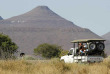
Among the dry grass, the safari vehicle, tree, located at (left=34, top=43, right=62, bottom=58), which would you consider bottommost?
tree, located at (left=34, top=43, right=62, bottom=58)

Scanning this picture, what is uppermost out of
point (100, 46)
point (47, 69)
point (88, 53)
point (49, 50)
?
point (100, 46)

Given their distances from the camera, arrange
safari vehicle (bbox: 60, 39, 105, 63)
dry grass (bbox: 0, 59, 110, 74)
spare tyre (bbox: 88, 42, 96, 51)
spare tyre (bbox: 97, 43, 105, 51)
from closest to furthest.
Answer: dry grass (bbox: 0, 59, 110, 74) → safari vehicle (bbox: 60, 39, 105, 63) → spare tyre (bbox: 88, 42, 96, 51) → spare tyre (bbox: 97, 43, 105, 51)

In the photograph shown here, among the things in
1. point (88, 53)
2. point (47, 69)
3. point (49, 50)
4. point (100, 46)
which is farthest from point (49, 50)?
point (47, 69)

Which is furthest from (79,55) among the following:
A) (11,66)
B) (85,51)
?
(11,66)

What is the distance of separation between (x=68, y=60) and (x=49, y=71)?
10.3 meters

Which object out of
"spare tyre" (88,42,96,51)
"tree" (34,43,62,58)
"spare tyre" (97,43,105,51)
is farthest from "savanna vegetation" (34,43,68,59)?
"spare tyre" (88,42,96,51)

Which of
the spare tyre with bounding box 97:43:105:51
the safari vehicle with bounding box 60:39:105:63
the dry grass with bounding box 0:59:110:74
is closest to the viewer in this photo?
the dry grass with bounding box 0:59:110:74

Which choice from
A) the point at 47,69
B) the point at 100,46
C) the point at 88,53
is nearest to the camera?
the point at 47,69

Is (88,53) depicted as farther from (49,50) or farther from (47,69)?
(49,50)

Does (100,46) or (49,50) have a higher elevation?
(100,46)

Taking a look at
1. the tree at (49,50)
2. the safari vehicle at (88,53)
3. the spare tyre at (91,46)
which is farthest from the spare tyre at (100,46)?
the tree at (49,50)

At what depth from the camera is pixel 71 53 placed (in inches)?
1121

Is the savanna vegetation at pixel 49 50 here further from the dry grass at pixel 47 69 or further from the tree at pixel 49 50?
the dry grass at pixel 47 69

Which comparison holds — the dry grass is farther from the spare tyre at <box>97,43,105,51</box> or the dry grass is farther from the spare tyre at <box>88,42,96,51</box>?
the spare tyre at <box>97,43,105,51</box>
